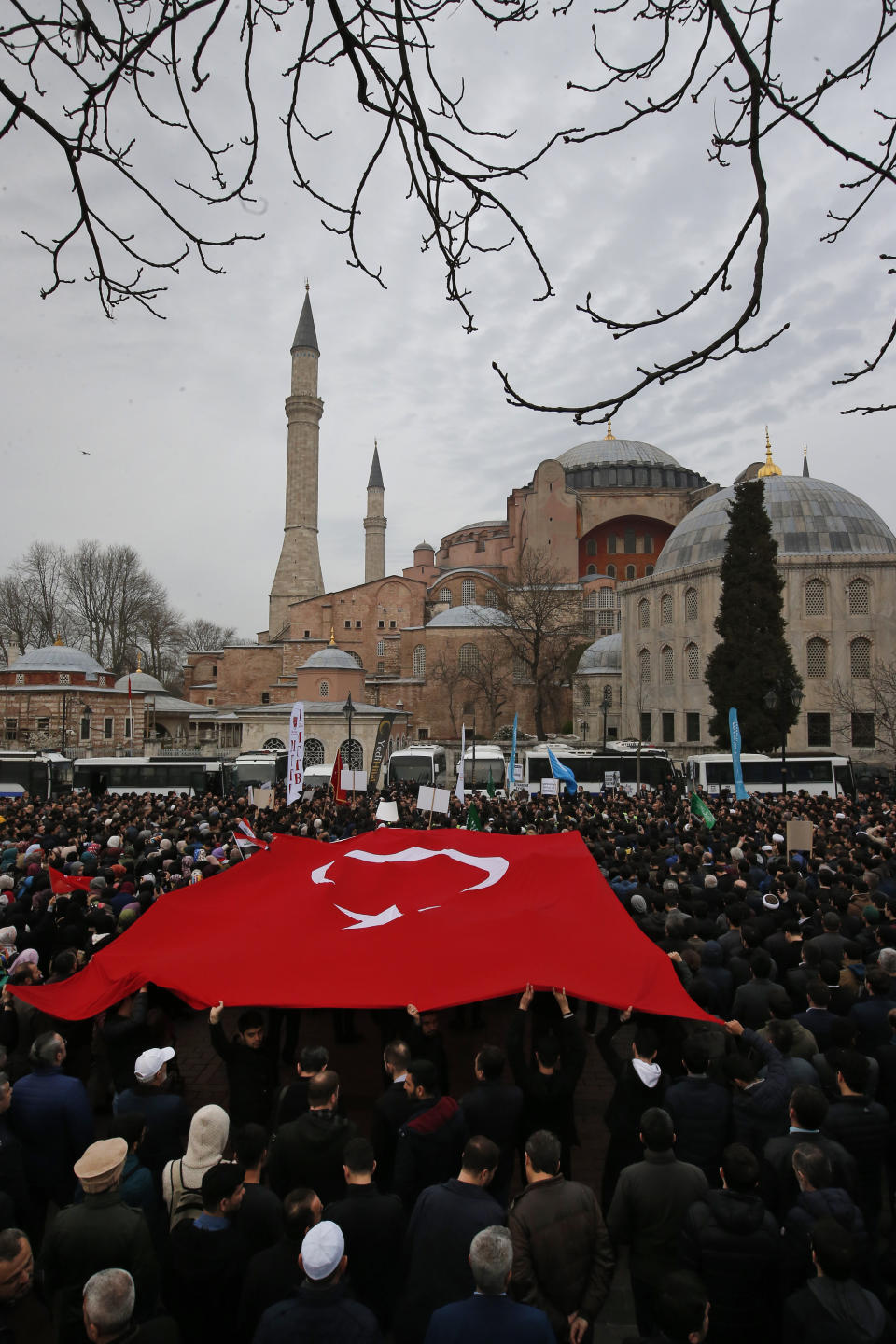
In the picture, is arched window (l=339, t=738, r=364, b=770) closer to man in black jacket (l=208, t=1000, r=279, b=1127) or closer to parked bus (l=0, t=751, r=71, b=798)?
parked bus (l=0, t=751, r=71, b=798)

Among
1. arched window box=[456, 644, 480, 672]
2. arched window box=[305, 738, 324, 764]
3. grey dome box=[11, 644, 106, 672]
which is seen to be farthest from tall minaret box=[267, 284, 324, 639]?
arched window box=[305, 738, 324, 764]

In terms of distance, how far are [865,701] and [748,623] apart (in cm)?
667

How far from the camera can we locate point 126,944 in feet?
18.5

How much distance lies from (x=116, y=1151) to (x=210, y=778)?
2354 centimetres

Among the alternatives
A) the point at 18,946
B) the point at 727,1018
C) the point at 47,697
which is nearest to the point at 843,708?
the point at 727,1018

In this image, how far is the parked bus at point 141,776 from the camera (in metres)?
25.1

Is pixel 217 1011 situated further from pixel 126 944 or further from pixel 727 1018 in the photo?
pixel 727 1018

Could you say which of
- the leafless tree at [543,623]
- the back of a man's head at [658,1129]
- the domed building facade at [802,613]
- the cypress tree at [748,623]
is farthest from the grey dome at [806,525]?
the back of a man's head at [658,1129]

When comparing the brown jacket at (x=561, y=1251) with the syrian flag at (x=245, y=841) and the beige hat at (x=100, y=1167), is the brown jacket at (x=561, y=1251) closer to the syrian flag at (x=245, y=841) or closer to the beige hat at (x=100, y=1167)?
the beige hat at (x=100, y=1167)

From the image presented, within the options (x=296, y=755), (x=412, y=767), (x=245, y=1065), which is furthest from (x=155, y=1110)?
(x=412, y=767)

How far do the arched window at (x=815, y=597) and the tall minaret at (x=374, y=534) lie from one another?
44.0 m

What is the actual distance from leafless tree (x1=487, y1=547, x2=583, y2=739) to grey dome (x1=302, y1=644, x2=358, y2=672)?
8792 millimetres

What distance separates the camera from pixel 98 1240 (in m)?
2.93

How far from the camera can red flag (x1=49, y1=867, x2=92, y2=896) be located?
8.24m
